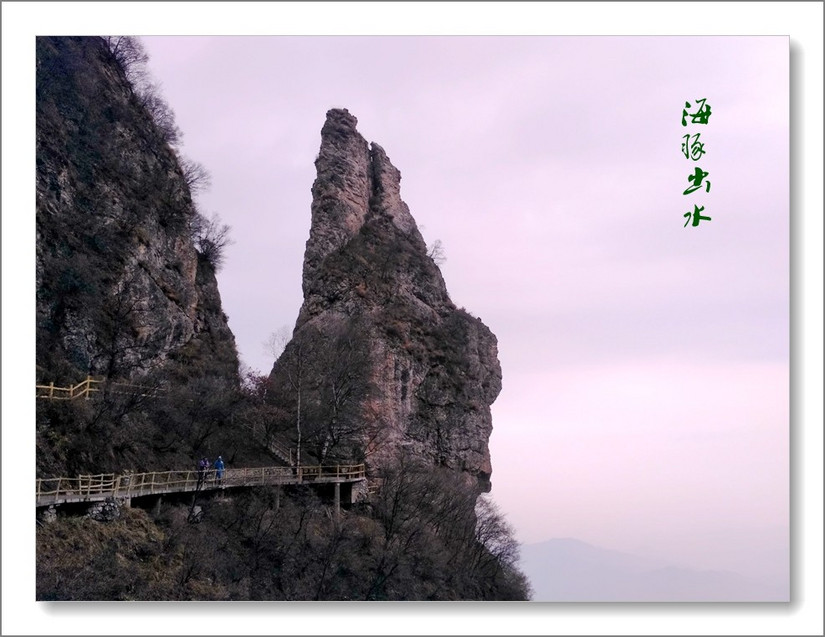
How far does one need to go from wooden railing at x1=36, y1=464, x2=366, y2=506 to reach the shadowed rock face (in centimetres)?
329

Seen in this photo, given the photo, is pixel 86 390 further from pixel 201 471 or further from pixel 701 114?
pixel 701 114

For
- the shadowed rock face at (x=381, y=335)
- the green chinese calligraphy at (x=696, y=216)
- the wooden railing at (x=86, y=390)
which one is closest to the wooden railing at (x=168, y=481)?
the wooden railing at (x=86, y=390)

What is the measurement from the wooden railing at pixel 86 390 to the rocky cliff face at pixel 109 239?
3.07 feet

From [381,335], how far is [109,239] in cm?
1387

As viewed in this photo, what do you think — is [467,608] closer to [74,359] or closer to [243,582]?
[243,582]

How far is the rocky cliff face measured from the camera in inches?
1204

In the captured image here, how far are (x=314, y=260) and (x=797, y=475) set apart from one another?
3230 centimetres

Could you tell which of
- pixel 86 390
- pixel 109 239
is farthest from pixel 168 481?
pixel 109 239

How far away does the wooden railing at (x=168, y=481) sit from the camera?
66.8 ft

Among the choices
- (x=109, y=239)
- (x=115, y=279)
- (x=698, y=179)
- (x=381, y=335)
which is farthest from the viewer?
(x=381, y=335)

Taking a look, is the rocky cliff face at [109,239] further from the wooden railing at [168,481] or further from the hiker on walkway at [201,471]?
the hiker on walkway at [201,471]

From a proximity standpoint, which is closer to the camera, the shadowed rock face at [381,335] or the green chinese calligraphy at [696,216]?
the green chinese calligraphy at [696,216]

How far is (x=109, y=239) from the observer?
3391 centimetres

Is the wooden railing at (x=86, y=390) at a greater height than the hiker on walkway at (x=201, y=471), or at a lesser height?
greater
